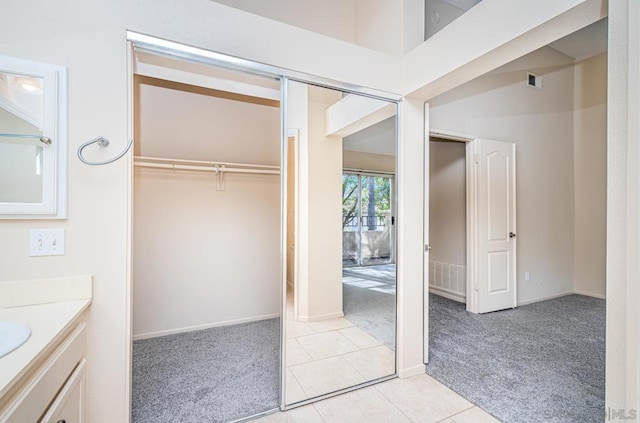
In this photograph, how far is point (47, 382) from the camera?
939mm

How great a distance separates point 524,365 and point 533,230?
2.35 meters

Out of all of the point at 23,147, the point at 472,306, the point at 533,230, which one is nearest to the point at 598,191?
the point at 533,230

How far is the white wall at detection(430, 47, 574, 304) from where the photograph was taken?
369 centimetres

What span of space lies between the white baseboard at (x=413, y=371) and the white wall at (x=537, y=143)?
8.19ft

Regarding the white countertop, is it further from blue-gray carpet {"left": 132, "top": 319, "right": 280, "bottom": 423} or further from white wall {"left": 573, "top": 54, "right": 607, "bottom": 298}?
white wall {"left": 573, "top": 54, "right": 607, "bottom": 298}

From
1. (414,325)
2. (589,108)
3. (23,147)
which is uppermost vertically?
(589,108)

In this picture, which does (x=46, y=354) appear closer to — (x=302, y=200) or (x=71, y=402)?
(x=71, y=402)

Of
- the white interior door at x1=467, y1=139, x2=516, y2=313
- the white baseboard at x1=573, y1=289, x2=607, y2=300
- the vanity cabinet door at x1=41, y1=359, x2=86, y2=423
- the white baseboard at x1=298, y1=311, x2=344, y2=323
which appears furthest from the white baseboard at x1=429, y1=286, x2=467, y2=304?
the vanity cabinet door at x1=41, y1=359, x2=86, y2=423

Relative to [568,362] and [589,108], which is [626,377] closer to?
[568,362]

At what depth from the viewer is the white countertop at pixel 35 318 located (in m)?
0.77

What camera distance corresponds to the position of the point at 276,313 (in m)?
3.29

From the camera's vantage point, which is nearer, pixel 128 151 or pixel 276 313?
pixel 128 151

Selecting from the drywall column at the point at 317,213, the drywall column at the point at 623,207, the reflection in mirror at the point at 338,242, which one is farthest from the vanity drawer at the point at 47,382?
the drywall column at the point at 623,207

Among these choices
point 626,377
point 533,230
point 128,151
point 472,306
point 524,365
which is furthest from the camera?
point 533,230
